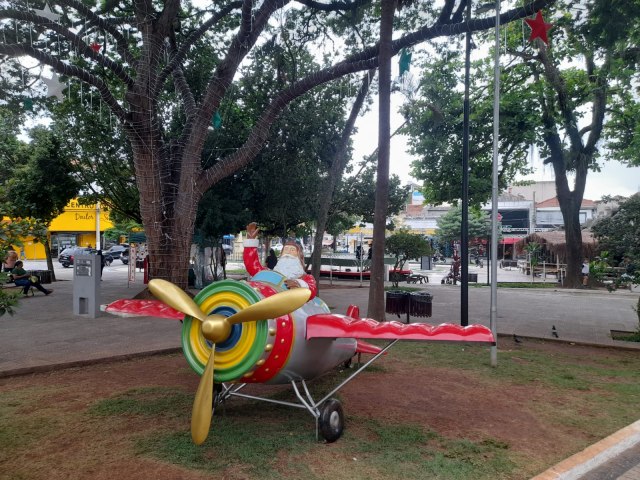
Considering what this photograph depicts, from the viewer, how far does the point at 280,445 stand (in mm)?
4465

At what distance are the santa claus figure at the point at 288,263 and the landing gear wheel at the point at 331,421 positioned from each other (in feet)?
3.83

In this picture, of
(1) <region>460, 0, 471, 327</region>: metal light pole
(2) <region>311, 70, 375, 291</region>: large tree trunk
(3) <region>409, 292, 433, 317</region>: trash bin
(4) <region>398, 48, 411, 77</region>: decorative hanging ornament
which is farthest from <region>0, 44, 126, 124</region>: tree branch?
(3) <region>409, 292, 433, 317</region>: trash bin

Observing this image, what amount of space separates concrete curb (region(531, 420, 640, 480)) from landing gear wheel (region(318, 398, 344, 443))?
176 cm

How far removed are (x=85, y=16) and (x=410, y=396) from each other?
12075mm

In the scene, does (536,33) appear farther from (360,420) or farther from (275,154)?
(275,154)

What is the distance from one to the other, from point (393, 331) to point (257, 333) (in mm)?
1226

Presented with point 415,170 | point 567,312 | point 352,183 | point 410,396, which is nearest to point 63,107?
point 352,183

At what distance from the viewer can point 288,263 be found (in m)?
5.37

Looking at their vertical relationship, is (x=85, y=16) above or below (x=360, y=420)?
above

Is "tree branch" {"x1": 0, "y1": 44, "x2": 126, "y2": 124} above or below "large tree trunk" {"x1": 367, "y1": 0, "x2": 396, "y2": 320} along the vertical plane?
above

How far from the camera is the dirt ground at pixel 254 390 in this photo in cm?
404

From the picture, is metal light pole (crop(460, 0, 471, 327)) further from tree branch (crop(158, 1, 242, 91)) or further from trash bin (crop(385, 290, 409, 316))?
tree branch (crop(158, 1, 242, 91))

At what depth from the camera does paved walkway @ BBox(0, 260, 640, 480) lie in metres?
4.80

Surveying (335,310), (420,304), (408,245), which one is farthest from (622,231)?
(408,245)
